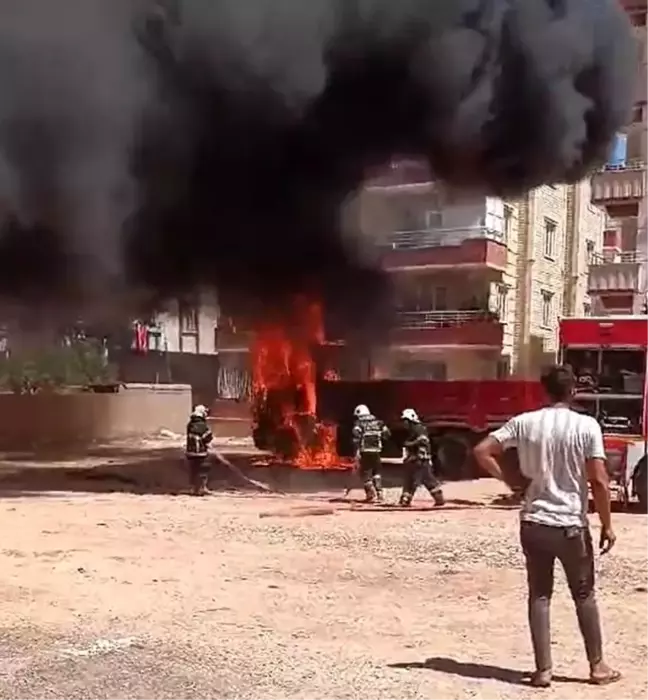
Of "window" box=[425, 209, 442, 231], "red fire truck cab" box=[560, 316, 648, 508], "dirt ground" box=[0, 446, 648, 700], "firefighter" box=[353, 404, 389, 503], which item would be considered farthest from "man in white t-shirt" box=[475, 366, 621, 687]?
"window" box=[425, 209, 442, 231]

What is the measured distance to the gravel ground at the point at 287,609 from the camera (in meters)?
5.70

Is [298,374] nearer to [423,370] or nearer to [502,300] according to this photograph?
[423,370]

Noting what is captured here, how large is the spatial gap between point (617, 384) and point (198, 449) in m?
5.65

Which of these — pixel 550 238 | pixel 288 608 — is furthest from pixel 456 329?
pixel 288 608

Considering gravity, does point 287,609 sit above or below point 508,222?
below

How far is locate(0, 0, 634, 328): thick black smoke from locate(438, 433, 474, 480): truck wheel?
2.62 metres

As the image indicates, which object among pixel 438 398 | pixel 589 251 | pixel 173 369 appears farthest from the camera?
pixel 173 369

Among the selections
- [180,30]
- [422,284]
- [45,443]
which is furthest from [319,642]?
[422,284]

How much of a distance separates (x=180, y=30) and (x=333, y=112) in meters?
3.22

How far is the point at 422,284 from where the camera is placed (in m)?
29.4

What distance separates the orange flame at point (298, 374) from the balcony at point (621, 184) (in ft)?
39.5

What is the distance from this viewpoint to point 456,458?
17828 mm

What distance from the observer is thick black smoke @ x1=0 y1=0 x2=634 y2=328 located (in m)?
11.4

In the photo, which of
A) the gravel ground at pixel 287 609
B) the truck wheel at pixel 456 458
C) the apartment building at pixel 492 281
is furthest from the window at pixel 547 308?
the gravel ground at pixel 287 609
